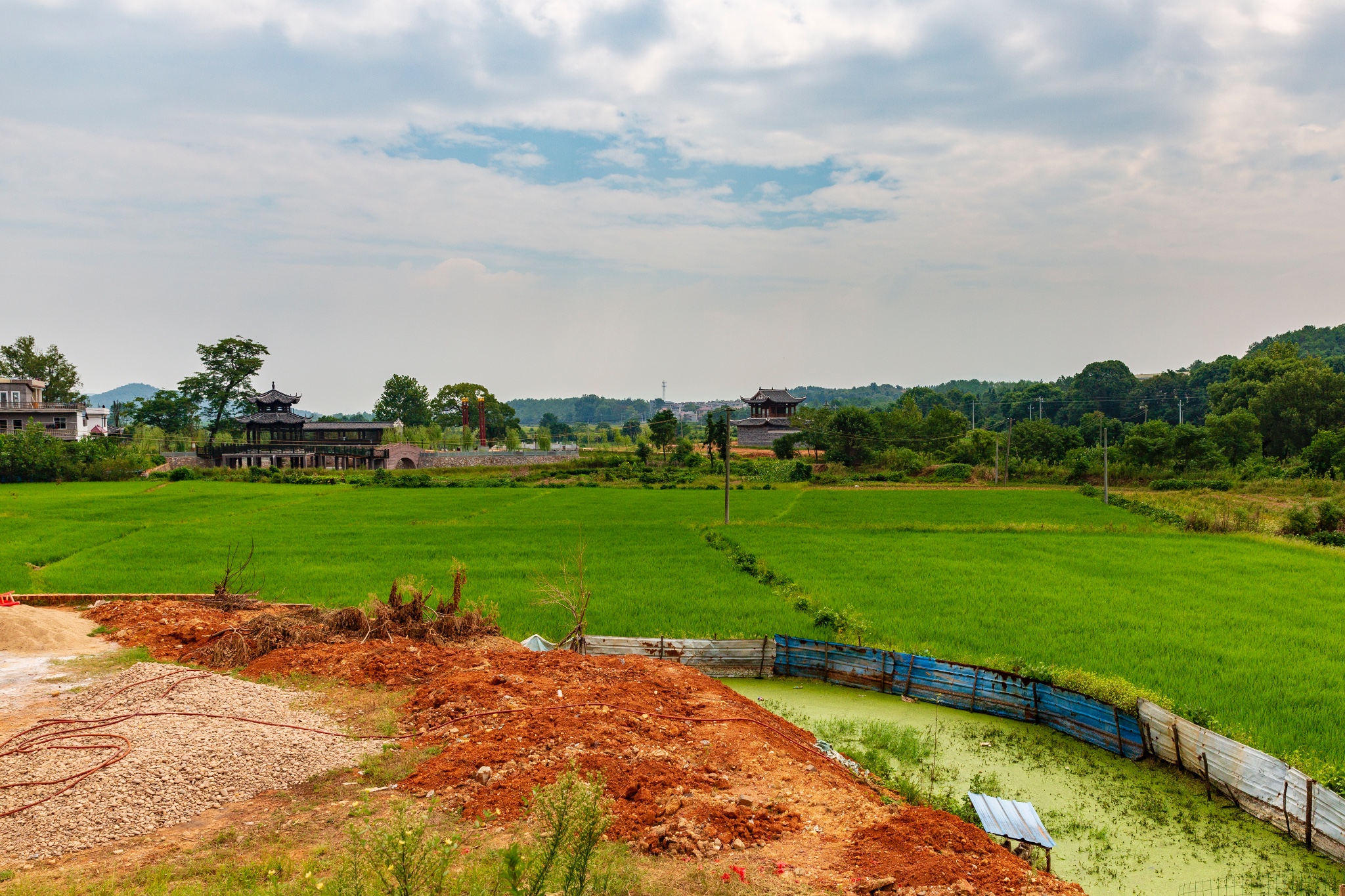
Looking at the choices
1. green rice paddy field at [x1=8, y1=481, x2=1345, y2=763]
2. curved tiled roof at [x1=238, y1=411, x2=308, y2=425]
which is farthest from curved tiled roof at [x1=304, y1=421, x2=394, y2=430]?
green rice paddy field at [x1=8, y1=481, x2=1345, y2=763]

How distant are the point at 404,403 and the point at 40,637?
71969 millimetres

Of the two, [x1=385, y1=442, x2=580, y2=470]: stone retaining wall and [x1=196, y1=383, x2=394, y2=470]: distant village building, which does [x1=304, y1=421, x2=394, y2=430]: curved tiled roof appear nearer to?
[x1=196, y1=383, x2=394, y2=470]: distant village building

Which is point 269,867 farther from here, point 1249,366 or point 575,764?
point 1249,366

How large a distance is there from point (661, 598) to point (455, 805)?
30.4 ft

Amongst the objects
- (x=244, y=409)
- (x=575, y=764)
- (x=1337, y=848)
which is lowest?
(x=1337, y=848)

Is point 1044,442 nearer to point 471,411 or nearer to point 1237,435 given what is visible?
point 1237,435

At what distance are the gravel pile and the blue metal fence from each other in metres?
6.77

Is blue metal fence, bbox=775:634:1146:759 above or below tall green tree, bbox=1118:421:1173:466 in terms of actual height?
below

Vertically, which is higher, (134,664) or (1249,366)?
(1249,366)

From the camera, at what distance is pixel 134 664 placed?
395 inches

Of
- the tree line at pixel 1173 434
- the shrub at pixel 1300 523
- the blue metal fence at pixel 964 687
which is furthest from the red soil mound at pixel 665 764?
the tree line at pixel 1173 434

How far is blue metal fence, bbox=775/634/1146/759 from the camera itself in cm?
923

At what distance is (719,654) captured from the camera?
12172mm

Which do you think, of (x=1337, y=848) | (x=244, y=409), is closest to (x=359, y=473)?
(x=244, y=409)
